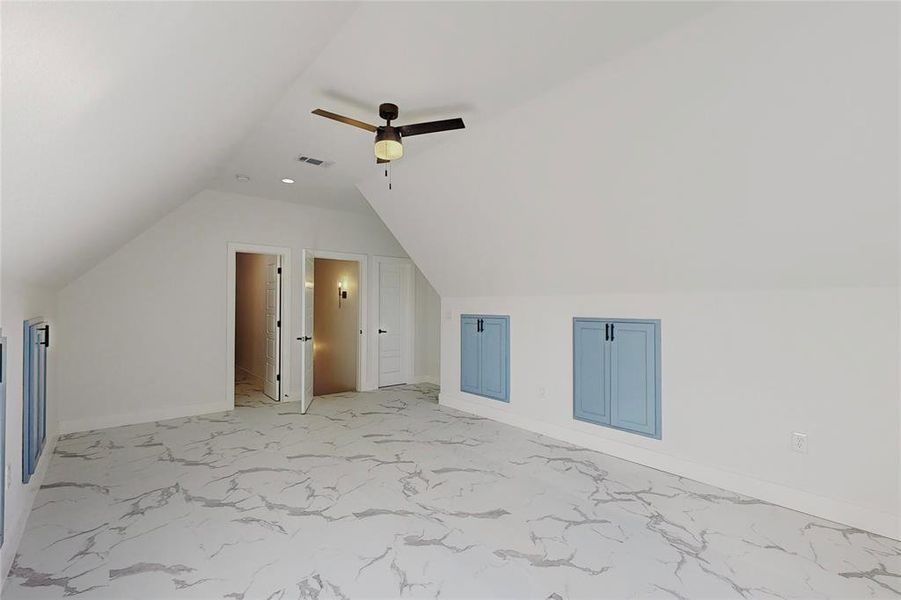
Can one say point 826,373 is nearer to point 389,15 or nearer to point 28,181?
point 389,15

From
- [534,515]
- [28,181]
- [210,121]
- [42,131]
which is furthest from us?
[534,515]

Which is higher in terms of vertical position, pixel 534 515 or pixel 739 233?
pixel 739 233

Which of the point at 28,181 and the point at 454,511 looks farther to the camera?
the point at 454,511

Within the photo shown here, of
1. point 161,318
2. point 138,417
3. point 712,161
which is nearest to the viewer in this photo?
point 712,161

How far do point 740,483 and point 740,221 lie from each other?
6.23ft

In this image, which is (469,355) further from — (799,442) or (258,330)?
(258,330)

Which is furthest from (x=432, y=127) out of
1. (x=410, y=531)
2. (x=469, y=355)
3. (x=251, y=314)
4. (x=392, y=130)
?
(x=251, y=314)

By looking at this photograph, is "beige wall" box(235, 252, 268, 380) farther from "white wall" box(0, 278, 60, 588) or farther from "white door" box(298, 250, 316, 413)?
"white wall" box(0, 278, 60, 588)

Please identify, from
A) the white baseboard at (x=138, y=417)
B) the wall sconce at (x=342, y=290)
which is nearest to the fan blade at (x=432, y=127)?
the white baseboard at (x=138, y=417)

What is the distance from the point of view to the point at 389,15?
2207mm

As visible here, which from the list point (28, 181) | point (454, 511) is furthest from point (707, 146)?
point (28, 181)

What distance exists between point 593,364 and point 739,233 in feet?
5.81

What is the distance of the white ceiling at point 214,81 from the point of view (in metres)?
1.15

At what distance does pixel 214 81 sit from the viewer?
6.66ft
